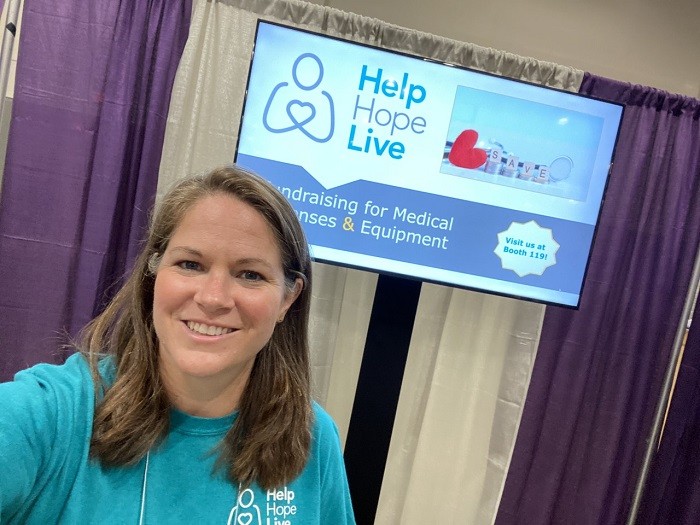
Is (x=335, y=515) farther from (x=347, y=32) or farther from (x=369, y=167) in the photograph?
(x=347, y=32)

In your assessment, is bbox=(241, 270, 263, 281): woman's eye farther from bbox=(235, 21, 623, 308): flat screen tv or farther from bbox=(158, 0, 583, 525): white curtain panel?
bbox=(158, 0, 583, 525): white curtain panel

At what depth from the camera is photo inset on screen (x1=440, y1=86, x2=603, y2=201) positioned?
1880 millimetres

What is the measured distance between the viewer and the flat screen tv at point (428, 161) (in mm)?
1825

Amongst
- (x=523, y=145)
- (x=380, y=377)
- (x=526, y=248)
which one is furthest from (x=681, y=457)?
(x=523, y=145)

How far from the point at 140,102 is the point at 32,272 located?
748 mm

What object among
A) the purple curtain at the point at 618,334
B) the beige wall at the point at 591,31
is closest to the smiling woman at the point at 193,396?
the purple curtain at the point at 618,334

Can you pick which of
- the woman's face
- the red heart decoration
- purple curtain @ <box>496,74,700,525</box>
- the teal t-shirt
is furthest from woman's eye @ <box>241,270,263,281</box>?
purple curtain @ <box>496,74,700,525</box>

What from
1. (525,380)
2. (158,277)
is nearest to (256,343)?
(158,277)

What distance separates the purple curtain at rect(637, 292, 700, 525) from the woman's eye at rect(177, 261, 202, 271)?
2168mm

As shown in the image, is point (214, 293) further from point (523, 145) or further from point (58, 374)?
point (523, 145)

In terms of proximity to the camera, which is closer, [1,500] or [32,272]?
[1,500]

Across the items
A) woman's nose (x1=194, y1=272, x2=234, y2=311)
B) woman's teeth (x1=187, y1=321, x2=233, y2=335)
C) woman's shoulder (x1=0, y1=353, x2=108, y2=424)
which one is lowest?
woman's shoulder (x1=0, y1=353, x2=108, y2=424)

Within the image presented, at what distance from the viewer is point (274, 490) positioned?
956 millimetres

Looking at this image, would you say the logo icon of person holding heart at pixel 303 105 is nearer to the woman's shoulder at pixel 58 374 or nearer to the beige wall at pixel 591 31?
the beige wall at pixel 591 31
